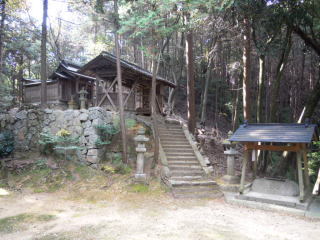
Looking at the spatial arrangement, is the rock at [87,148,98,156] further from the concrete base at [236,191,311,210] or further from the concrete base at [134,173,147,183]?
the concrete base at [236,191,311,210]

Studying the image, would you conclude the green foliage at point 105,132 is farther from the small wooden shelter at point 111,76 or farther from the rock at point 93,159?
the small wooden shelter at point 111,76

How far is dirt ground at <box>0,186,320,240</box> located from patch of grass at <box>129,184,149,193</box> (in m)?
0.15

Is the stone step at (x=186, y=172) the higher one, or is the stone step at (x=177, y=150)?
the stone step at (x=177, y=150)

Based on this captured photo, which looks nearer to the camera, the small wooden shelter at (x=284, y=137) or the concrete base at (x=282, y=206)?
the concrete base at (x=282, y=206)

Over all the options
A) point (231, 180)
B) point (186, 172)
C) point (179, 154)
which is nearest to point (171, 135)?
point (179, 154)

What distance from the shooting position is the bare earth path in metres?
4.52

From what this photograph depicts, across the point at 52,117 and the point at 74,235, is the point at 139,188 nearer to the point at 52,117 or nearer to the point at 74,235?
the point at 74,235

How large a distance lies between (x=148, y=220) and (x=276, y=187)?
4342 mm

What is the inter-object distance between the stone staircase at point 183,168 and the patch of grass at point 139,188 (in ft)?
2.84

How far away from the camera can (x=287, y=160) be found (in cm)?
884

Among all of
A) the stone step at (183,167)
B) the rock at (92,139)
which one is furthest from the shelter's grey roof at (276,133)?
the rock at (92,139)

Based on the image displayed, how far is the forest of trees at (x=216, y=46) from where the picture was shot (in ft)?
26.1

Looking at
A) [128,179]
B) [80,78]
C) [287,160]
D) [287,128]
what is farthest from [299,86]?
[80,78]

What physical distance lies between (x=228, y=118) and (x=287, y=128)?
14.6 meters
